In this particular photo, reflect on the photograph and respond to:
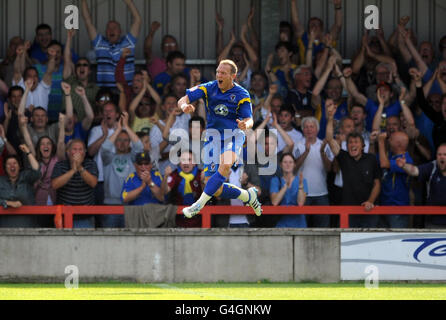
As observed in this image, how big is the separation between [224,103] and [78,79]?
5.15 meters

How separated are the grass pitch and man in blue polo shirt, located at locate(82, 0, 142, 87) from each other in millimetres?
4676

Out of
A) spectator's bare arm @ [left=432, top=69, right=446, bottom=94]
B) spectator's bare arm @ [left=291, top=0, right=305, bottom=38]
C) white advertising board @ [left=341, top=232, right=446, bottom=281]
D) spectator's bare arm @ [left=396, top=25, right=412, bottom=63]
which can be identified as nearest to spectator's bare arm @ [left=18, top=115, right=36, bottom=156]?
white advertising board @ [left=341, top=232, right=446, bottom=281]

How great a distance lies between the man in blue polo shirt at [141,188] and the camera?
13734 mm

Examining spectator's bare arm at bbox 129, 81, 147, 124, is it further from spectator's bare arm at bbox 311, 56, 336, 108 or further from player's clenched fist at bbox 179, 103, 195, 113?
player's clenched fist at bbox 179, 103, 195, 113

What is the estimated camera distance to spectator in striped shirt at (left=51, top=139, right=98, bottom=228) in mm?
13781

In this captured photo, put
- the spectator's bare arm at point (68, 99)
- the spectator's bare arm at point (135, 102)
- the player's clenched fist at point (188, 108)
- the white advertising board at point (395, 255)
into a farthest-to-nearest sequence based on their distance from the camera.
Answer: the spectator's bare arm at point (135, 102), the spectator's bare arm at point (68, 99), the white advertising board at point (395, 255), the player's clenched fist at point (188, 108)

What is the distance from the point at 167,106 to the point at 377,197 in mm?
3857

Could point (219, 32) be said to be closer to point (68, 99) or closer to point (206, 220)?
point (68, 99)

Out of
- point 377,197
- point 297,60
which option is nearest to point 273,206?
point 377,197

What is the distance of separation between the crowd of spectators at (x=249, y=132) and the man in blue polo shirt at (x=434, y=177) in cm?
2

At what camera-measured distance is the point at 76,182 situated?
45.4 ft

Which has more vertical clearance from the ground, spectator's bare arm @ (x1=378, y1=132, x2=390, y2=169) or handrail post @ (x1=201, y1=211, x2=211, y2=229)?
spectator's bare arm @ (x1=378, y1=132, x2=390, y2=169)

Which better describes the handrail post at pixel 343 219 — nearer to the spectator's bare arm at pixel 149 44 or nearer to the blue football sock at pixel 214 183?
the blue football sock at pixel 214 183

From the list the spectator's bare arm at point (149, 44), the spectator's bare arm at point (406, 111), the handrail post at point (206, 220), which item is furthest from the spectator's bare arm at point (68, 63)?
the spectator's bare arm at point (406, 111)
